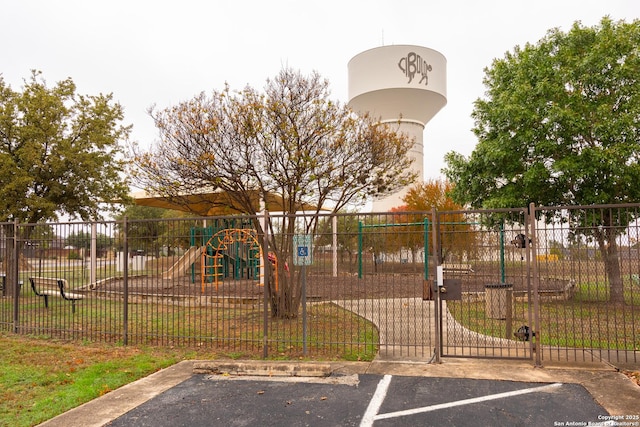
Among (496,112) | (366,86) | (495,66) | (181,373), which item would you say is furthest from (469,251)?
(366,86)

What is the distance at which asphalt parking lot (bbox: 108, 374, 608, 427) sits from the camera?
4652 millimetres

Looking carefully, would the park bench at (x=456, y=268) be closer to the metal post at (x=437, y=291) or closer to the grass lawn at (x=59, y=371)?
the metal post at (x=437, y=291)

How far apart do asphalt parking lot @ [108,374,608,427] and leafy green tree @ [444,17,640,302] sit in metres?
6.15

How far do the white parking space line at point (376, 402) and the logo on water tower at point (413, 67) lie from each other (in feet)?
114

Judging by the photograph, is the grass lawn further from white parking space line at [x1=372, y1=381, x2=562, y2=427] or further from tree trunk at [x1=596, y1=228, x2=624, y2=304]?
tree trunk at [x1=596, y1=228, x2=624, y2=304]

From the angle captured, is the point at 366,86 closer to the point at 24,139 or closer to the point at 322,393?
the point at 24,139

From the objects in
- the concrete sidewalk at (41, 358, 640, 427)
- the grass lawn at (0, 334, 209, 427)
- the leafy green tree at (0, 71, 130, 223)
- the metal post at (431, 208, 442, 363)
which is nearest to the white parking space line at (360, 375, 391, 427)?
the concrete sidewalk at (41, 358, 640, 427)

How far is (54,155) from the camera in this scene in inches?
612

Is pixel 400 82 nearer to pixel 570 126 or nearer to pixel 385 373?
pixel 570 126

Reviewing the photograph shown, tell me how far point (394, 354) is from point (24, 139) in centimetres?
1442

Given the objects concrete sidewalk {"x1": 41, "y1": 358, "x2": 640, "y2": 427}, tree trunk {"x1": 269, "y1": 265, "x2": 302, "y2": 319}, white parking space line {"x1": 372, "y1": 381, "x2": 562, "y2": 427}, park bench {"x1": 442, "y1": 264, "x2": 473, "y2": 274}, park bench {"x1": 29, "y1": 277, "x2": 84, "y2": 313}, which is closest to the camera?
white parking space line {"x1": 372, "y1": 381, "x2": 562, "y2": 427}

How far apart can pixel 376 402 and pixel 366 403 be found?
115 millimetres

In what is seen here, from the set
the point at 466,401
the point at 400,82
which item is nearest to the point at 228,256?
the point at 466,401

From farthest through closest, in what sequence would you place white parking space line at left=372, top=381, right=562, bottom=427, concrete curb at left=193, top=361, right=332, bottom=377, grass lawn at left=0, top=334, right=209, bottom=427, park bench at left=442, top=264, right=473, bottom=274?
park bench at left=442, top=264, right=473, bottom=274 < concrete curb at left=193, top=361, right=332, bottom=377 < grass lawn at left=0, top=334, right=209, bottom=427 < white parking space line at left=372, top=381, right=562, bottom=427
